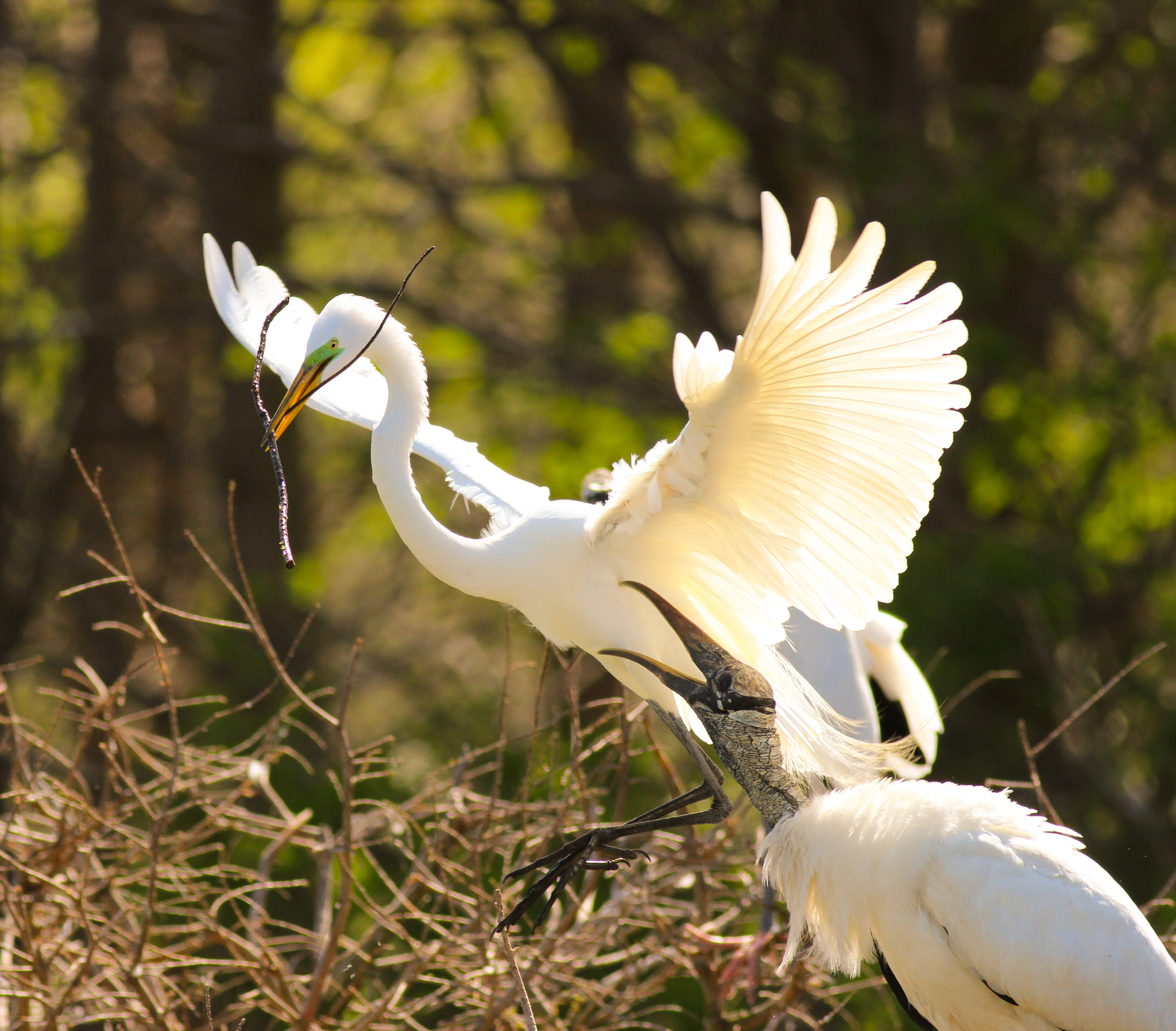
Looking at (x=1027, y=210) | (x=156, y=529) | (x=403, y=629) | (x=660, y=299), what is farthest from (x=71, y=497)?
(x=1027, y=210)

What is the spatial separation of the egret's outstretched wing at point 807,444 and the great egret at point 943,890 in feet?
0.65

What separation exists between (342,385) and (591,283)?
5.62 m

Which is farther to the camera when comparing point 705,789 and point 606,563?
point 705,789

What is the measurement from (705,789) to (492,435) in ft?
20.7

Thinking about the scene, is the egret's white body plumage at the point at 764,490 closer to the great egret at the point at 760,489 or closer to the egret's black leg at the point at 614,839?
the great egret at the point at 760,489

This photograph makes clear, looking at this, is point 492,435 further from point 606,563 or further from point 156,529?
point 606,563

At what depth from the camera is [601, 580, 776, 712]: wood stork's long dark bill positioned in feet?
9.16

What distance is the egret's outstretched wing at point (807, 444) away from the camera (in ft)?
7.75

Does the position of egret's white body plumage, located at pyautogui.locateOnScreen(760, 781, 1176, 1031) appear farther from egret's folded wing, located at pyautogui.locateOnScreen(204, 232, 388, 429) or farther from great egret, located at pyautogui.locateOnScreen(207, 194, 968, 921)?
egret's folded wing, located at pyautogui.locateOnScreen(204, 232, 388, 429)

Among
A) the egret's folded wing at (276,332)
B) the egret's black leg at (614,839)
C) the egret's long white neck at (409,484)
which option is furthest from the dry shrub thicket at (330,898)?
the egret's folded wing at (276,332)

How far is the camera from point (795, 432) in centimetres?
258

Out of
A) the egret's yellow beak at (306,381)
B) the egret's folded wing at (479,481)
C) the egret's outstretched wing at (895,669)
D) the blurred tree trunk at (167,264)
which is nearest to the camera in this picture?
the egret's yellow beak at (306,381)

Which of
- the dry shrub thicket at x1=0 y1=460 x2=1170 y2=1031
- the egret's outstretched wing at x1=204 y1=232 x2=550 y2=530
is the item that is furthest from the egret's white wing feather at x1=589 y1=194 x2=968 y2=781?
the egret's outstretched wing at x1=204 y1=232 x2=550 y2=530

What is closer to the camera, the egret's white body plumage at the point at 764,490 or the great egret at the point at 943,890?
the egret's white body plumage at the point at 764,490
